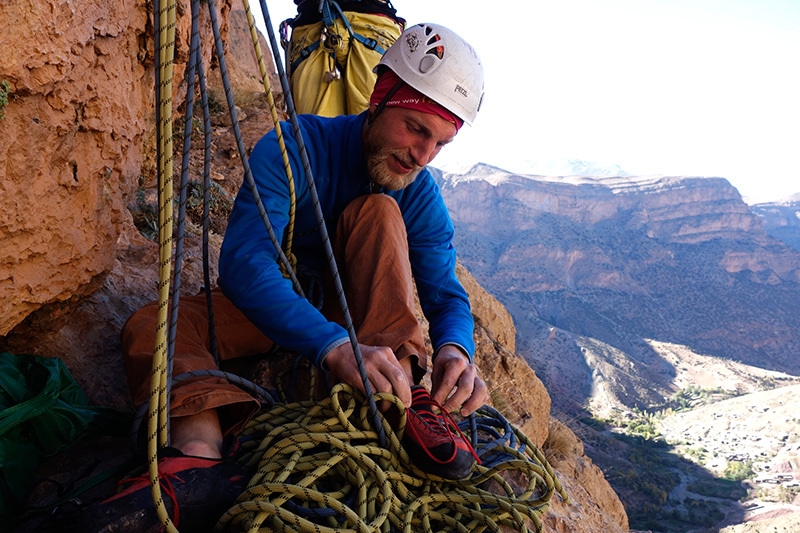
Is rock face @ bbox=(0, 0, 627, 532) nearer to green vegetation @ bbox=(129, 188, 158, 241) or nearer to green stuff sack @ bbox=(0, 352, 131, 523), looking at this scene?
green stuff sack @ bbox=(0, 352, 131, 523)

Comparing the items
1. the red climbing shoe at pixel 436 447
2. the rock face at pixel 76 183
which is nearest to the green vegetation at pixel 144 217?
the rock face at pixel 76 183

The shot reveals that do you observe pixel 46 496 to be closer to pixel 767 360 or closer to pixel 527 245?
pixel 767 360

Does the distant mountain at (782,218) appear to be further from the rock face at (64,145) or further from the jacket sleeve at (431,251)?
the rock face at (64,145)

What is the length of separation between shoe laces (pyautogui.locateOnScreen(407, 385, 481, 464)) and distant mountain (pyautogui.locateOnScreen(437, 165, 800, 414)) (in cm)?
4793

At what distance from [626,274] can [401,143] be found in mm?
84319

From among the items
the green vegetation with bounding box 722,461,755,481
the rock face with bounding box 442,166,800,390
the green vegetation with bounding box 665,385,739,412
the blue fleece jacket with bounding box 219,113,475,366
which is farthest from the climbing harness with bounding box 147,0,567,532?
the rock face with bounding box 442,166,800,390

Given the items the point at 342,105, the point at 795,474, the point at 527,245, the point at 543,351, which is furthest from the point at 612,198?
the point at 342,105

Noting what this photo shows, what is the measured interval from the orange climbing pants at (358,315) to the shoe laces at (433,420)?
6.9 inches

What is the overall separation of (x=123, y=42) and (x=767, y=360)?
78.9 m

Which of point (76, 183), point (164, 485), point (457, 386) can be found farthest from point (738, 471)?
point (76, 183)

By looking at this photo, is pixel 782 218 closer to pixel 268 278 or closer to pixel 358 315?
pixel 358 315

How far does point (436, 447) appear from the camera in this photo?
63.9 inches

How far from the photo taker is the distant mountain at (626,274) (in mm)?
59281

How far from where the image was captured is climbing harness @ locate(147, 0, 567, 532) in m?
1.33
